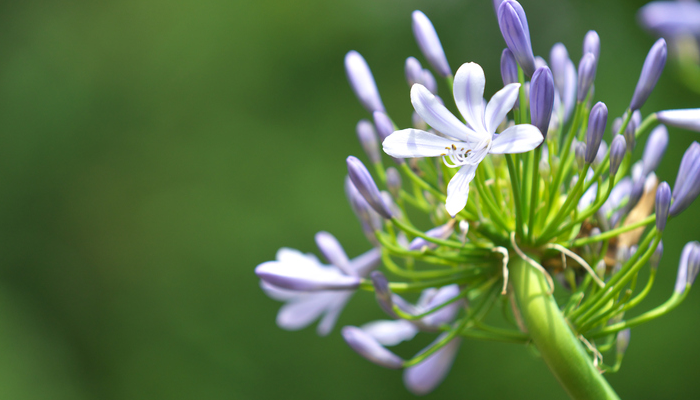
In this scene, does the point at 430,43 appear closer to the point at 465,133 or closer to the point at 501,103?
the point at 465,133

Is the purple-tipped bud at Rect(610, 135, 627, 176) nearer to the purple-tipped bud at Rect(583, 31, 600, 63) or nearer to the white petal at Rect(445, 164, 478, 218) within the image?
the purple-tipped bud at Rect(583, 31, 600, 63)

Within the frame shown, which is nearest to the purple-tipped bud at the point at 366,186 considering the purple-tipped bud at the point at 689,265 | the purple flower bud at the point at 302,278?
the purple flower bud at the point at 302,278

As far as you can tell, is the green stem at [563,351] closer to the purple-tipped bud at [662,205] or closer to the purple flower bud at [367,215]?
the purple-tipped bud at [662,205]

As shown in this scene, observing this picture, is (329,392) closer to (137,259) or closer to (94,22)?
(137,259)

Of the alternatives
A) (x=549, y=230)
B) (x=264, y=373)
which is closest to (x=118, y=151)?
(x=264, y=373)

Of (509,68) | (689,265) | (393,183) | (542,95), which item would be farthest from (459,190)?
(689,265)

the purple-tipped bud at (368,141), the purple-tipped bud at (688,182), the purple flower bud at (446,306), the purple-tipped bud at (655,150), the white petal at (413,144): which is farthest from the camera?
the purple-tipped bud at (368,141)
